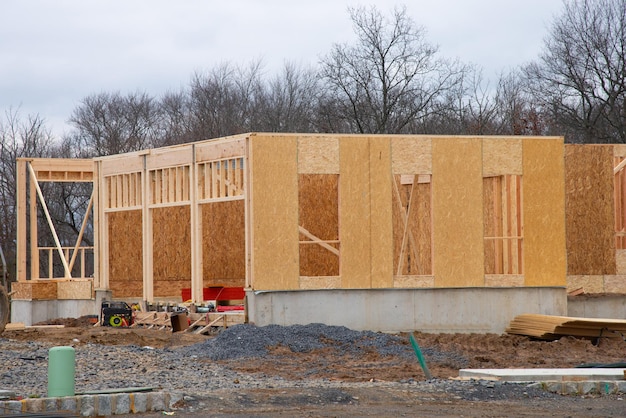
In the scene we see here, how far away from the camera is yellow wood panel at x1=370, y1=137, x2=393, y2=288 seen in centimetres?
1938

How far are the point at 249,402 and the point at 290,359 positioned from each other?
15.6ft

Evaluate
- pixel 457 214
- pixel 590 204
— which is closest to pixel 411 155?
pixel 457 214

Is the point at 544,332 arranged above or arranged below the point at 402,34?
below

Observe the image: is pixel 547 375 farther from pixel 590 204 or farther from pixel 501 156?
pixel 590 204

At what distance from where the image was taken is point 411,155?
64.6 feet

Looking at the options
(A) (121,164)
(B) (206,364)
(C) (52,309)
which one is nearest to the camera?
(B) (206,364)

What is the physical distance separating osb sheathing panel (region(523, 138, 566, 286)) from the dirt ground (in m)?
1.90

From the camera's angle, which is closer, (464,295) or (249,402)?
(249,402)

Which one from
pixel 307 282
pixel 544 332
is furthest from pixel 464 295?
pixel 307 282

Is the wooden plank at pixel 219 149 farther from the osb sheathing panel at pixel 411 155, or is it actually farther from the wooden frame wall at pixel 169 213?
the osb sheathing panel at pixel 411 155

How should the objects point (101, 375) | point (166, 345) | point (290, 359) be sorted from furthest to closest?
point (166, 345) < point (290, 359) < point (101, 375)

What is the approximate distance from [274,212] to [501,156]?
16.3 feet

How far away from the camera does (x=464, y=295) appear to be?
19.8m

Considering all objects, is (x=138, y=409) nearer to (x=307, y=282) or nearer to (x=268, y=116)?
(x=307, y=282)
